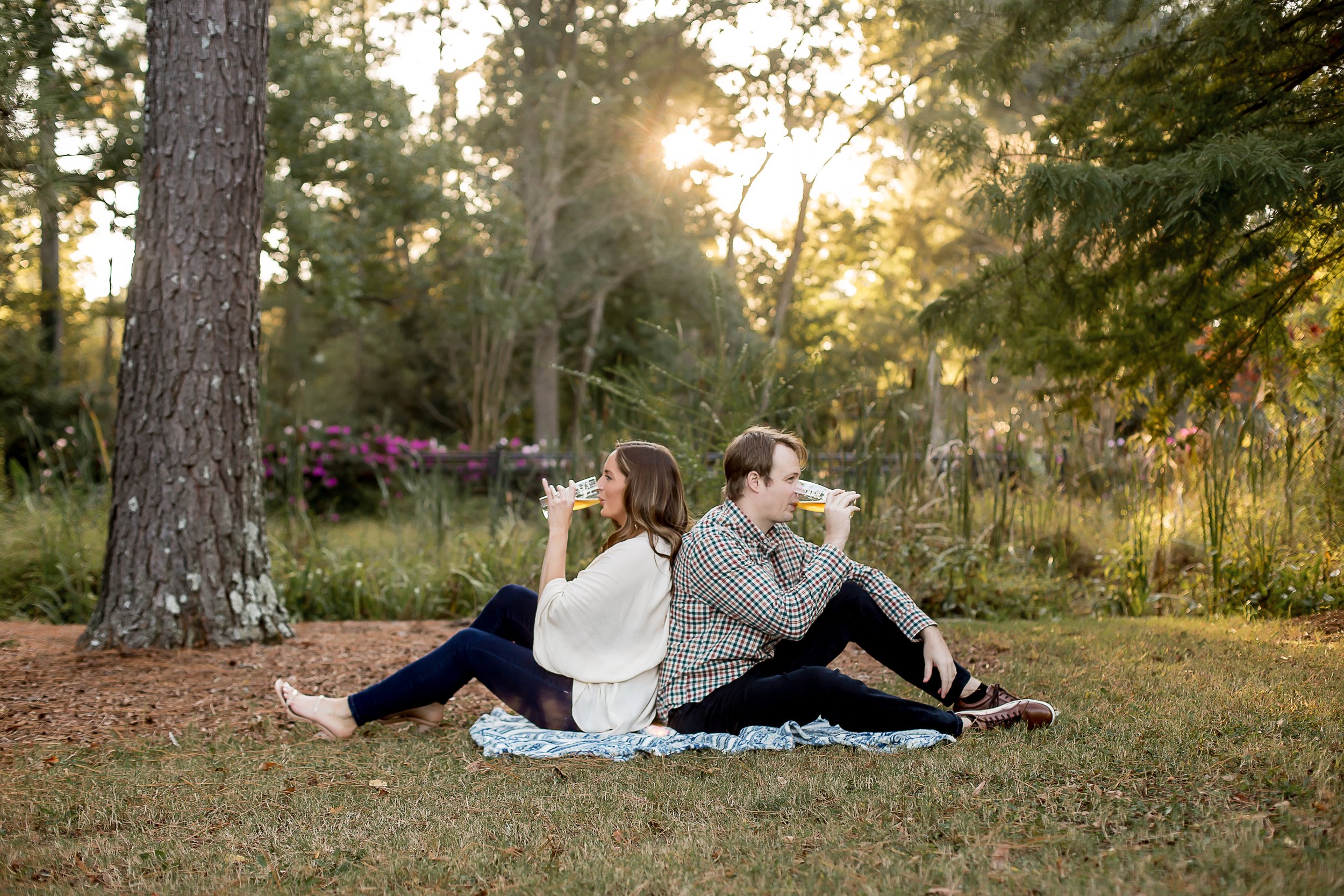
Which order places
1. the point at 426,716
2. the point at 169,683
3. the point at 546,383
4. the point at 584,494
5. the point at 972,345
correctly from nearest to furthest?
Answer: the point at 584,494, the point at 426,716, the point at 169,683, the point at 972,345, the point at 546,383

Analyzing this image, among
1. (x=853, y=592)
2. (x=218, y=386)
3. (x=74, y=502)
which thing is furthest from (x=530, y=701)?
(x=74, y=502)

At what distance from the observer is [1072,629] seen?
5336 mm

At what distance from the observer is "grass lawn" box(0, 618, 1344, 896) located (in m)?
2.11

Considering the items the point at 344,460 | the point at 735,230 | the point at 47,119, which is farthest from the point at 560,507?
the point at 735,230

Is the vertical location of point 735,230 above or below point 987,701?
above

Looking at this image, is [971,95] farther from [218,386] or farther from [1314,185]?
[218,386]

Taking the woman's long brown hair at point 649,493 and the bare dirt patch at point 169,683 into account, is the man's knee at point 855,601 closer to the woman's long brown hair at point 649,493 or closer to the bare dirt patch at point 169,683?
the woman's long brown hair at point 649,493

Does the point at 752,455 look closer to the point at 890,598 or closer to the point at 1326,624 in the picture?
the point at 890,598

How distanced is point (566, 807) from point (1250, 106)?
12.7 ft

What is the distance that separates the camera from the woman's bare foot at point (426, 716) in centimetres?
372

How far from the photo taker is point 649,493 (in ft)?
11.0

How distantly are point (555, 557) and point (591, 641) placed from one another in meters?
0.29

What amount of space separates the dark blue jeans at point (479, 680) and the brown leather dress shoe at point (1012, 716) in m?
1.25

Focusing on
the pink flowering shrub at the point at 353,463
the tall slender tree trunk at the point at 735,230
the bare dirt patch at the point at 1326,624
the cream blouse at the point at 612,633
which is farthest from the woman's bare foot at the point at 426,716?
the tall slender tree trunk at the point at 735,230
